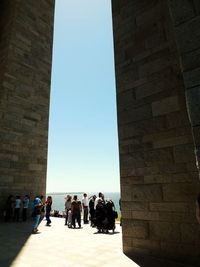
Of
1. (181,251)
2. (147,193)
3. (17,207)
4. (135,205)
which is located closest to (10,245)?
(135,205)

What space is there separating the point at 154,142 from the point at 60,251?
12.9 ft

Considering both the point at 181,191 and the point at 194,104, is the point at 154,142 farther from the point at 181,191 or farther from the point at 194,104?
the point at 194,104

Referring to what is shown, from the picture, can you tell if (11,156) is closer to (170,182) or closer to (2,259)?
(2,259)

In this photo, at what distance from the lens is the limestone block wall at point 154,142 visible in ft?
16.9

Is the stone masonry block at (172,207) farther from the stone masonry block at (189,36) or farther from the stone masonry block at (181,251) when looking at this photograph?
the stone masonry block at (189,36)

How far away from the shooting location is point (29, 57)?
1454 cm

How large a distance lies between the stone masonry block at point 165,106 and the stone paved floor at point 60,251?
3.74 meters

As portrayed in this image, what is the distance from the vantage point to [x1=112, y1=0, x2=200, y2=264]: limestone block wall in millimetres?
5145

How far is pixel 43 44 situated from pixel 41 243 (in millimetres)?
13202

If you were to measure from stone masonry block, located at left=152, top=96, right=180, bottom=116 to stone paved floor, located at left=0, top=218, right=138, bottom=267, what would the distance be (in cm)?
374

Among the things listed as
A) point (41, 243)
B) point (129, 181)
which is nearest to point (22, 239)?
point (41, 243)

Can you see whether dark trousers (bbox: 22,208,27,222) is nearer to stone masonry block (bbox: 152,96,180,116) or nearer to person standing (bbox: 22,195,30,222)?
person standing (bbox: 22,195,30,222)

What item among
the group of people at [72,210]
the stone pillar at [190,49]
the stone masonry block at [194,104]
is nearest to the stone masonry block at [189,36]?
the stone pillar at [190,49]

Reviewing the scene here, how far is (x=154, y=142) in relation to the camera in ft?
19.4
